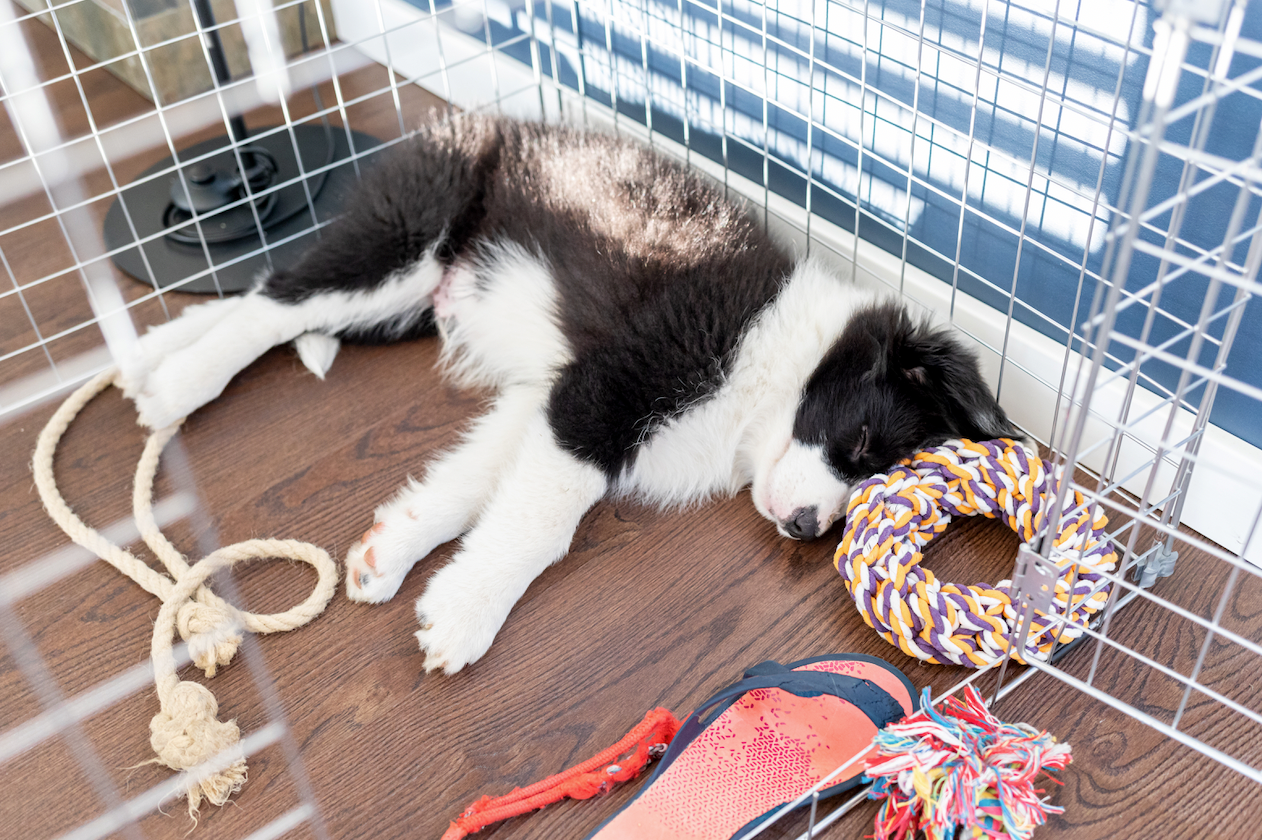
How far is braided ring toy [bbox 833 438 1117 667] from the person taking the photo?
4.96 ft

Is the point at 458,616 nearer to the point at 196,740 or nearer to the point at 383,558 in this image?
the point at 383,558

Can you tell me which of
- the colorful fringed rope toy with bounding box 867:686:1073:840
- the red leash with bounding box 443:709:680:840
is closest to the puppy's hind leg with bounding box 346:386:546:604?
the red leash with bounding box 443:709:680:840

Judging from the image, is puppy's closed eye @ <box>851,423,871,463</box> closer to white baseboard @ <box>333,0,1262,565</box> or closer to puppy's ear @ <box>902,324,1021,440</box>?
puppy's ear @ <box>902,324,1021,440</box>

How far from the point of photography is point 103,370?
2133 mm

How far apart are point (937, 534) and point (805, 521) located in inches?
10.1

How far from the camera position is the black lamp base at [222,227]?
233cm

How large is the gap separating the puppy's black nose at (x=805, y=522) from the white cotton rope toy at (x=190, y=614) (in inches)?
30.7

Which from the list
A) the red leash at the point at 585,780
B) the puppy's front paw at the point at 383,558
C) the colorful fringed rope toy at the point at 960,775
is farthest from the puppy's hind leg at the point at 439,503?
the colorful fringed rope toy at the point at 960,775

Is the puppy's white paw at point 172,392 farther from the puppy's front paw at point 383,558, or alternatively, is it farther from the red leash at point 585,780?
the red leash at point 585,780

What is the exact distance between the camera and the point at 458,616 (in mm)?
1604

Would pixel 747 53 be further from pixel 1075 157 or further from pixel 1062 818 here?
pixel 1062 818

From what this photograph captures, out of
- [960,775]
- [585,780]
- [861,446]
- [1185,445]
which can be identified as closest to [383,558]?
[585,780]

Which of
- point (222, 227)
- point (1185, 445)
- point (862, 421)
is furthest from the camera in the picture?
point (222, 227)

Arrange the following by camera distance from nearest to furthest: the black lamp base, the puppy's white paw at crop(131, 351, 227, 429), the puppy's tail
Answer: the puppy's white paw at crop(131, 351, 227, 429) < the puppy's tail < the black lamp base
